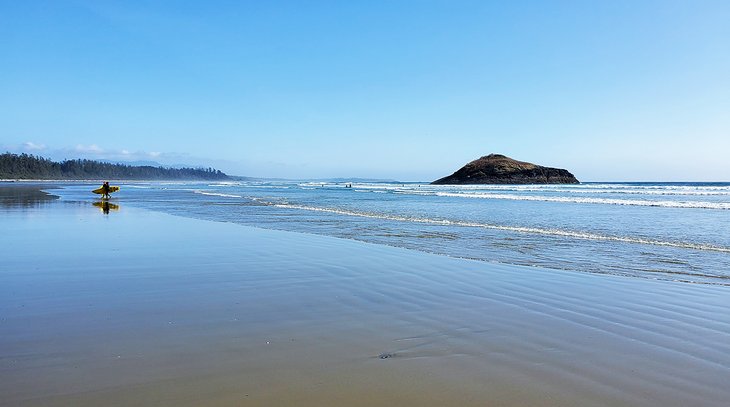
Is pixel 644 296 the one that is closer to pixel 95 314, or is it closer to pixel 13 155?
pixel 95 314

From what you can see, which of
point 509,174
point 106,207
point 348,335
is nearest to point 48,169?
point 509,174

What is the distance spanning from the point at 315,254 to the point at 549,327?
18.3 ft

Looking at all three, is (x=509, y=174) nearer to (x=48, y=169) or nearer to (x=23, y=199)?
(x=23, y=199)

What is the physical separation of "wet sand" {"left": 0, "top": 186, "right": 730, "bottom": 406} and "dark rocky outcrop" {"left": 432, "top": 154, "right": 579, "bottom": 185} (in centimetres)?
9618

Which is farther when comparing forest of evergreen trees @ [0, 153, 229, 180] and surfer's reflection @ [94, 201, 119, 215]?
forest of evergreen trees @ [0, 153, 229, 180]

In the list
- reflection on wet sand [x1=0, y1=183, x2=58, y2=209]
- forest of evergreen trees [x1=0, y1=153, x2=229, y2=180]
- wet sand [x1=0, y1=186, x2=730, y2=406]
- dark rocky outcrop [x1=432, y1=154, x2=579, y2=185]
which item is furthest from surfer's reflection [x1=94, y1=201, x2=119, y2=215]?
forest of evergreen trees [x1=0, y1=153, x2=229, y2=180]

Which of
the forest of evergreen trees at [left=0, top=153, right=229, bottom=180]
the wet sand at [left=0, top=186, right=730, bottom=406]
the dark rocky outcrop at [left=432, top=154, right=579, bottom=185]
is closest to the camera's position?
the wet sand at [left=0, top=186, right=730, bottom=406]

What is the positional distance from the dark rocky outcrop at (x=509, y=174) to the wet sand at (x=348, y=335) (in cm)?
9618

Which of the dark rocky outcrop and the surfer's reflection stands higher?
the dark rocky outcrop

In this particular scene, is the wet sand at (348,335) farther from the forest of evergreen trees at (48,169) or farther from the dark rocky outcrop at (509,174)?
the forest of evergreen trees at (48,169)

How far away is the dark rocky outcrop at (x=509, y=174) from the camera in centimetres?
9993

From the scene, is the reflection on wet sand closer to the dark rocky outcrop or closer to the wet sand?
the wet sand

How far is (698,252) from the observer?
10508 mm

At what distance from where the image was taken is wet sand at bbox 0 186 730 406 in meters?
3.11
